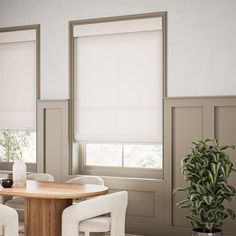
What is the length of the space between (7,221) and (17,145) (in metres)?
2.39

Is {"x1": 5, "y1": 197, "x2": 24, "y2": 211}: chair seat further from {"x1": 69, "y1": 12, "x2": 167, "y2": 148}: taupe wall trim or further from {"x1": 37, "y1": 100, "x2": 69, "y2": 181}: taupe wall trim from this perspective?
{"x1": 69, "y1": 12, "x2": 167, "y2": 148}: taupe wall trim

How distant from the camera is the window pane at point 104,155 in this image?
18.5 feet

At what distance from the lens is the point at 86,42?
18.6ft

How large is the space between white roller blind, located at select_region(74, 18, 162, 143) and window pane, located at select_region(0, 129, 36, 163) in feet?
2.51

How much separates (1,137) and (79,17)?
6.52ft

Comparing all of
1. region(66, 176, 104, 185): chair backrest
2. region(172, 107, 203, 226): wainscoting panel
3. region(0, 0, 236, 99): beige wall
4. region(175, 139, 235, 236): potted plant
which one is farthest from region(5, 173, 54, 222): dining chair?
region(175, 139, 235, 236): potted plant

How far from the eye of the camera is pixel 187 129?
16.8 ft

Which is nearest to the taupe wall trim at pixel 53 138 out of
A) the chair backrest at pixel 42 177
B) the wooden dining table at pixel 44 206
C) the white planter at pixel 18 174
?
the chair backrest at pixel 42 177

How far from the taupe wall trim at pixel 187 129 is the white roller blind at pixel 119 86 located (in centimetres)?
18

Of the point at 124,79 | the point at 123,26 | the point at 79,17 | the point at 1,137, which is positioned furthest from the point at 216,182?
the point at 1,137

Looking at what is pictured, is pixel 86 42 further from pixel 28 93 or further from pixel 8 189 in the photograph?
pixel 8 189

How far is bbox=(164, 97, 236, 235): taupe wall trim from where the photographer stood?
493cm

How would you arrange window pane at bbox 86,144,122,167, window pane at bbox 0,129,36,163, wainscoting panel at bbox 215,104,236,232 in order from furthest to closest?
window pane at bbox 0,129,36,163 < window pane at bbox 86,144,122,167 < wainscoting panel at bbox 215,104,236,232

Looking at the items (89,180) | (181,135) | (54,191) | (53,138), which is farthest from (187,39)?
(54,191)
